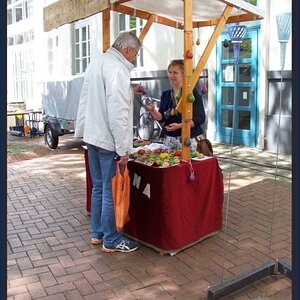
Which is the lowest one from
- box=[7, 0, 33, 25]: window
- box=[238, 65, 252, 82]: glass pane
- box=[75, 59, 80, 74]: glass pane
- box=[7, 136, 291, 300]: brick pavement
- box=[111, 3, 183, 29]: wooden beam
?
box=[7, 136, 291, 300]: brick pavement

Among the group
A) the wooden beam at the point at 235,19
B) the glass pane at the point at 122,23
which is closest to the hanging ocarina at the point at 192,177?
the wooden beam at the point at 235,19

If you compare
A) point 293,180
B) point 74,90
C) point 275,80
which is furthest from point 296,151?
point 74,90

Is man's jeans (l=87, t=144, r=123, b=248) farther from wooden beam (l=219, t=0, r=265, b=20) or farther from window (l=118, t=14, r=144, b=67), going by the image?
window (l=118, t=14, r=144, b=67)

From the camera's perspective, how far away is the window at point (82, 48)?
13.4 meters

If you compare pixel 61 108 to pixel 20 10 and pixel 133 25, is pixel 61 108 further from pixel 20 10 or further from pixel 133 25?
Result: pixel 20 10

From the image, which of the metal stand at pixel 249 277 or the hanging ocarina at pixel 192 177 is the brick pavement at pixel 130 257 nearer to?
the metal stand at pixel 249 277

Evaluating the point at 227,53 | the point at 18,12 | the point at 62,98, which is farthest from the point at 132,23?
the point at 18,12

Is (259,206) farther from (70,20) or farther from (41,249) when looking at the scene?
(70,20)

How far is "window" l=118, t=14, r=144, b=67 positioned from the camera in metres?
10.9

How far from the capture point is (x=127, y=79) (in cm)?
346

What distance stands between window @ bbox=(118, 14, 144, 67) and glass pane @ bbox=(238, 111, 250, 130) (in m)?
3.25

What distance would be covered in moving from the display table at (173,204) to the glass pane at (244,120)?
4.92 metres

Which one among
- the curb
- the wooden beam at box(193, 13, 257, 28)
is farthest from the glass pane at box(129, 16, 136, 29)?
the wooden beam at box(193, 13, 257, 28)

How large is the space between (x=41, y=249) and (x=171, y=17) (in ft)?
9.67
